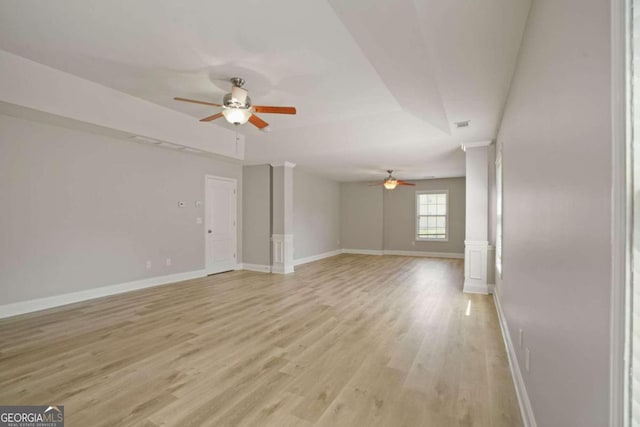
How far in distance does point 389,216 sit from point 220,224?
18.9ft

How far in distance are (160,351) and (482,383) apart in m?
2.80

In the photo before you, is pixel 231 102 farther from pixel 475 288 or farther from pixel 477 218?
pixel 475 288

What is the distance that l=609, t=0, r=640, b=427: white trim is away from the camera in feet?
2.19

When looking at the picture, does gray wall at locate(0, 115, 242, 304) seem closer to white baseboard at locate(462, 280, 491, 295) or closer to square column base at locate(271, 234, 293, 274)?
square column base at locate(271, 234, 293, 274)

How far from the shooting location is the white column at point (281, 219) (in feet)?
22.1

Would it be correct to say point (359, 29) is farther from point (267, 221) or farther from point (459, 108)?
point (267, 221)

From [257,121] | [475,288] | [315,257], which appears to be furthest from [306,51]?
[315,257]

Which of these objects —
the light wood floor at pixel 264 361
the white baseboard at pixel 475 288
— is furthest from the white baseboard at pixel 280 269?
the white baseboard at pixel 475 288

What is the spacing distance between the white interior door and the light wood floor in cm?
186

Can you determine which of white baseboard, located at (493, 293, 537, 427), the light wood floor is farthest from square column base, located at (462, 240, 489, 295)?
white baseboard, located at (493, 293, 537, 427)

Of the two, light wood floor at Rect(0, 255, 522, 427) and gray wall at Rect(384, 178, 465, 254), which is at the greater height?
gray wall at Rect(384, 178, 465, 254)

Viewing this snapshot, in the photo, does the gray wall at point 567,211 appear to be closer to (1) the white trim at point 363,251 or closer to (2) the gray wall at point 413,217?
(2) the gray wall at point 413,217

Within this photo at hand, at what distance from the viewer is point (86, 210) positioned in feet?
14.6

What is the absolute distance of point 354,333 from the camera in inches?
127
